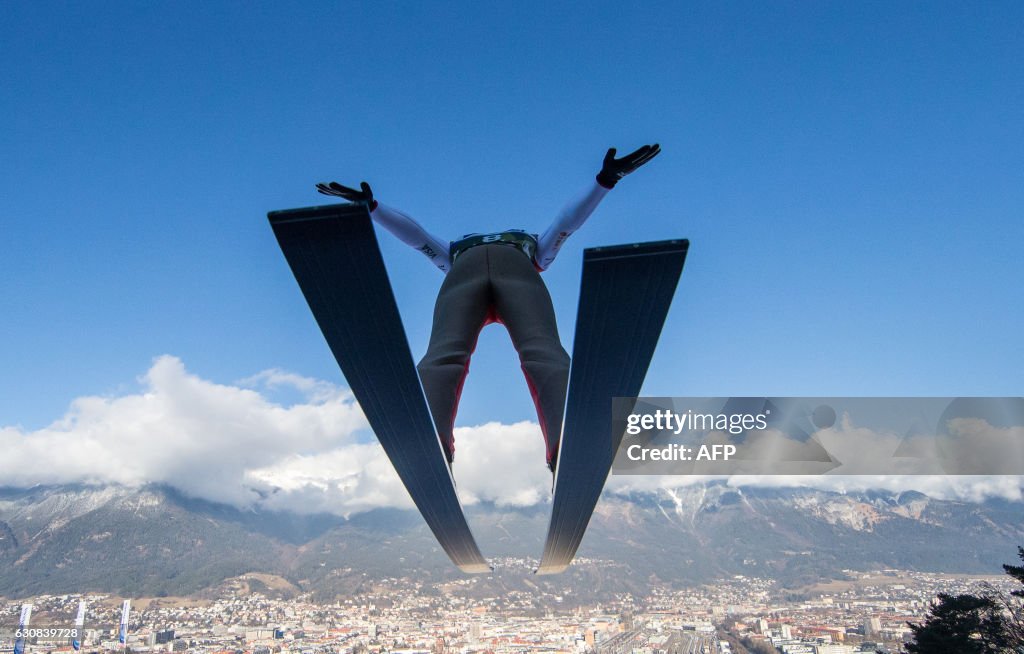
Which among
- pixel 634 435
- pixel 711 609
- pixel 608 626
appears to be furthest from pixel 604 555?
pixel 634 435

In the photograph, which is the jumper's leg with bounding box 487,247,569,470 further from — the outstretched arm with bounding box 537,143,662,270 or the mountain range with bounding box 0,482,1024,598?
the mountain range with bounding box 0,482,1024,598

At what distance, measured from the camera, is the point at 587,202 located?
3.41m

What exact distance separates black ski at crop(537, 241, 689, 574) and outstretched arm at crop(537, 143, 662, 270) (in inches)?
31.7

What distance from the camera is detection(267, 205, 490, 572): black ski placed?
2641mm

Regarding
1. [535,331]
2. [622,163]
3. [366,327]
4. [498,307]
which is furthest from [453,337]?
[622,163]

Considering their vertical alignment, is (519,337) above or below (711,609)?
above

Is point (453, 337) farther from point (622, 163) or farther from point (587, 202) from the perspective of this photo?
point (622, 163)

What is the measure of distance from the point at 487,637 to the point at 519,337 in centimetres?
9809

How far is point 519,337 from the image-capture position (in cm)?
362

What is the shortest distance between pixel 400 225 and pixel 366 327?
1.27 metres

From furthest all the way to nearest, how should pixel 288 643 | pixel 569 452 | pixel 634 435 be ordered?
pixel 288 643 < pixel 634 435 < pixel 569 452

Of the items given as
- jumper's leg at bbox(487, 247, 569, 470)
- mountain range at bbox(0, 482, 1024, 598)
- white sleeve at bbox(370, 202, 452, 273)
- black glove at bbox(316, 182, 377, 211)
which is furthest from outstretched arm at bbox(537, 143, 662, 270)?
mountain range at bbox(0, 482, 1024, 598)

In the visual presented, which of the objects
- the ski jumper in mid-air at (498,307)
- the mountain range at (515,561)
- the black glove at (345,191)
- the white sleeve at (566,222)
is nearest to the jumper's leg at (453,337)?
the ski jumper in mid-air at (498,307)

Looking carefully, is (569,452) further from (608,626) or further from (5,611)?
(5,611)
